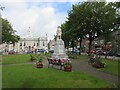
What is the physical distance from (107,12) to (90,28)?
19.2ft

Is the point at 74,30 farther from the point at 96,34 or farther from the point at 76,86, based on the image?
the point at 76,86

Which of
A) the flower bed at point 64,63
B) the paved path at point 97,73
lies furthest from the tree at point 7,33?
the paved path at point 97,73

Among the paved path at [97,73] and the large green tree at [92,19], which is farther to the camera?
the large green tree at [92,19]

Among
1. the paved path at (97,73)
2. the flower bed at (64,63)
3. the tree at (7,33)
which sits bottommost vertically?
the paved path at (97,73)

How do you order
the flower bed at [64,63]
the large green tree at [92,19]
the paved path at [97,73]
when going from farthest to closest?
1. the large green tree at [92,19]
2. the flower bed at [64,63]
3. the paved path at [97,73]

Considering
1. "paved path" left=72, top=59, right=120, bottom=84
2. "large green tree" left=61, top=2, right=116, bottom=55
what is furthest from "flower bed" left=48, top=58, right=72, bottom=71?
"large green tree" left=61, top=2, right=116, bottom=55

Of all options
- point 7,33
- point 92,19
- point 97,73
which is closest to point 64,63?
point 97,73

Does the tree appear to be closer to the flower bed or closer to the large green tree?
the large green tree

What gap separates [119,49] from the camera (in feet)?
254

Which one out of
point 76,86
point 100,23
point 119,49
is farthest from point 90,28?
point 76,86

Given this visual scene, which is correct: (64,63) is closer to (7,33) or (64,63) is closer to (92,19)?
(92,19)

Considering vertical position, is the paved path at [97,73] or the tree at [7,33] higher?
the tree at [7,33]

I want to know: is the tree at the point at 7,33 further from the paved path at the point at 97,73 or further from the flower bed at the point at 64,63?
the paved path at the point at 97,73

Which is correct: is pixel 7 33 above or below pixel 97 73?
above
